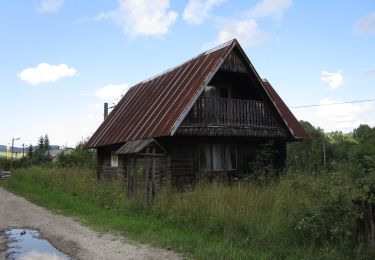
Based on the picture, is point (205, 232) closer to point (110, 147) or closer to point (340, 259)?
point (340, 259)

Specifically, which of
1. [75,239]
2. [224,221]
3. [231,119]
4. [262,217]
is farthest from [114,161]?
[262,217]

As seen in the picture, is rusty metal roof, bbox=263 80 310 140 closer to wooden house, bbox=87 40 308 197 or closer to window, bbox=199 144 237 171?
wooden house, bbox=87 40 308 197

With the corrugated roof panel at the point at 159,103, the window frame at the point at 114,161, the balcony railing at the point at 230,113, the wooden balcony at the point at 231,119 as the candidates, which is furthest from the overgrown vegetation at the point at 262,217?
the window frame at the point at 114,161

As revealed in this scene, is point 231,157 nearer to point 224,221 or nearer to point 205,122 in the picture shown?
point 205,122

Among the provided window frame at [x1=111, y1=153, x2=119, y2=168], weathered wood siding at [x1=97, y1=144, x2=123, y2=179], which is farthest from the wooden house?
weathered wood siding at [x1=97, y1=144, x2=123, y2=179]

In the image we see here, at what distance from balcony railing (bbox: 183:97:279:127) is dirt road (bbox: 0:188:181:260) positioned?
6225 millimetres

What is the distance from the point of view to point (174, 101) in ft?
57.9

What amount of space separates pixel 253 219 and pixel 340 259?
2.55 m

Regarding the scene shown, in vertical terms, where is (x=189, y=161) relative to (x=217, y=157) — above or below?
below

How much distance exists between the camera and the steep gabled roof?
16.7 meters

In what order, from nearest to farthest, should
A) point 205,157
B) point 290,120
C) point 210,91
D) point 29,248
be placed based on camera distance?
point 29,248, point 205,157, point 210,91, point 290,120

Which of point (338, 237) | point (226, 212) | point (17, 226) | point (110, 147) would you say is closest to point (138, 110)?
point (110, 147)

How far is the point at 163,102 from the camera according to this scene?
18703mm

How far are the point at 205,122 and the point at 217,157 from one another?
6.99 feet
